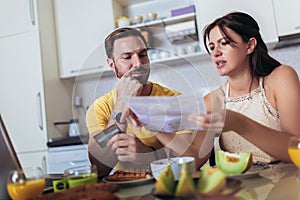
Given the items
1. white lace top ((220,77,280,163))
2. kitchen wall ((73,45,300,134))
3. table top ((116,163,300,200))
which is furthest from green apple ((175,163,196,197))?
white lace top ((220,77,280,163))

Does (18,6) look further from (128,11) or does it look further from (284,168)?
(284,168)

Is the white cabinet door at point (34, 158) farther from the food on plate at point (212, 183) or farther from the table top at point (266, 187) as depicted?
the food on plate at point (212, 183)

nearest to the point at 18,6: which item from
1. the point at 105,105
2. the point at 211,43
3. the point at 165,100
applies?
the point at 211,43

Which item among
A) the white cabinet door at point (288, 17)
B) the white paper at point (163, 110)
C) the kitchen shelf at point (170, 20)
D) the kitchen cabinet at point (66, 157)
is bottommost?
the kitchen cabinet at point (66, 157)

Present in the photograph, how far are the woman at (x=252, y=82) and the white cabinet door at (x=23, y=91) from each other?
4.65 ft

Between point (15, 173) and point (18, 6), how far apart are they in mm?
2040

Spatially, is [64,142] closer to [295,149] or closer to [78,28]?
[78,28]

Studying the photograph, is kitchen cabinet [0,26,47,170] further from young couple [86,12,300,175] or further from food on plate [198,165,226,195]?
food on plate [198,165,226,195]

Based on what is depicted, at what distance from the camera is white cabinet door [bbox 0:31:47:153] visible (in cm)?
222

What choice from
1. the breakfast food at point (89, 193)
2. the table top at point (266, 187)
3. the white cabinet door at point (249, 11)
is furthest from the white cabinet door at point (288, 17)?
the breakfast food at point (89, 193)

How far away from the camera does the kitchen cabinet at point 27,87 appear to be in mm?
2213

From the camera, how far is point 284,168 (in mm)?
799

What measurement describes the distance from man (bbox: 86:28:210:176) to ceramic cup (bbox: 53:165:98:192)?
119 millimetres

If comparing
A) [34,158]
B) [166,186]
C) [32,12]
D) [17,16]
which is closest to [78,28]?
[32,12]
